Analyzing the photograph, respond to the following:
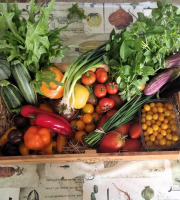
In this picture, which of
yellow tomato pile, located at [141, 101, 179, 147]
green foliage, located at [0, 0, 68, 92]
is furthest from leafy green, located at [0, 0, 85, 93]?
yellow tomato pile, located at [141, 101, 179, 147]

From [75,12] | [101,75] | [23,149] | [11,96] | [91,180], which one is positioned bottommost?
[91,180]

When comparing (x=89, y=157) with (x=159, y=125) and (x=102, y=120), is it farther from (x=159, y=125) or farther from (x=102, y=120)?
(x=159, y=125)

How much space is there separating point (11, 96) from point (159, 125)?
64 centimetres

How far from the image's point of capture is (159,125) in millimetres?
867

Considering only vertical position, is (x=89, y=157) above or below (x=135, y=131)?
below

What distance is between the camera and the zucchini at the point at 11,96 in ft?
2.79

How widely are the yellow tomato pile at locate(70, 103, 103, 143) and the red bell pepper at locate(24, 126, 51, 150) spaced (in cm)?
14

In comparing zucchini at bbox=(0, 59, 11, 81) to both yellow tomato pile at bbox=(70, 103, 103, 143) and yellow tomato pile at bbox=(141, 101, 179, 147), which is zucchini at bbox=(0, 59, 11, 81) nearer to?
yellow tomato pile at bbox=(70, 103, 103, 143)

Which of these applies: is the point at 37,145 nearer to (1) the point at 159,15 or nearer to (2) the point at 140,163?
(2) the point at 140,163

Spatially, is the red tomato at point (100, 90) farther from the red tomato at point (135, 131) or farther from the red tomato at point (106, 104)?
the red tomato at point (135, 131)

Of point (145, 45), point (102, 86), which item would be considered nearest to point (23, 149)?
point (102, 86)

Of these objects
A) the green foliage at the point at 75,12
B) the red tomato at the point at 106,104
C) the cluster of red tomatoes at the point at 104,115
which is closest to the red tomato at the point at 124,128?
the cluster of red tomatoes at the point at 104,115

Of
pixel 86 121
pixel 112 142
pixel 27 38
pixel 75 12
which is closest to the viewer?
pixel 27 38

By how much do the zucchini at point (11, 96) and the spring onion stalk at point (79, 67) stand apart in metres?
0.19
